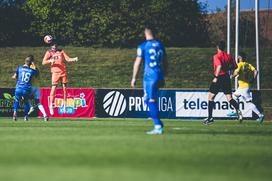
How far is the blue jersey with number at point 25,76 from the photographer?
1014 inches

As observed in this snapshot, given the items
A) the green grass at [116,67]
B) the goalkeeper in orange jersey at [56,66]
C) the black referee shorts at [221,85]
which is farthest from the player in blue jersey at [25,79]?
the green grass at [116,67]

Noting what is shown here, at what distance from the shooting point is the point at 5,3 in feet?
215

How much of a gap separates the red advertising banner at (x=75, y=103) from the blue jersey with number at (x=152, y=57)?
1440cm

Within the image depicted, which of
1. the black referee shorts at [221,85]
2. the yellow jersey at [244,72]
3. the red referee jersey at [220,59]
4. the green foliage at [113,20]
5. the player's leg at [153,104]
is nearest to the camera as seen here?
the player's leg at [153,104]

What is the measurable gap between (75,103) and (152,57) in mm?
14842

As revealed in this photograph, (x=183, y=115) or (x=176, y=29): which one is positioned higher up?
(x=176, y=29)

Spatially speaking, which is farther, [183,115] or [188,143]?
[183,115]

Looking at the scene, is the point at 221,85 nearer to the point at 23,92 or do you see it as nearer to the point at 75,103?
the point at 23,92

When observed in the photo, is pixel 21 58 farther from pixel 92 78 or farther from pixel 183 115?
pixel 183 115

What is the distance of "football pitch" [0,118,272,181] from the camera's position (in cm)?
876

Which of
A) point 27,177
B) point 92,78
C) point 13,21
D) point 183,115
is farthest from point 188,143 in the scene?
point 13,21

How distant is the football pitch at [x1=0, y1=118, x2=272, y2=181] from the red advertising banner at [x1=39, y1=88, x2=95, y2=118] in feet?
50.8

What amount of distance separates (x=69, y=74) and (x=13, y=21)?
1659cm

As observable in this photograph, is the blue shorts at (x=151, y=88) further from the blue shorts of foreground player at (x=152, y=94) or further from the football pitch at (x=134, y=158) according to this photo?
the football pitch at (x=134, y=158)
